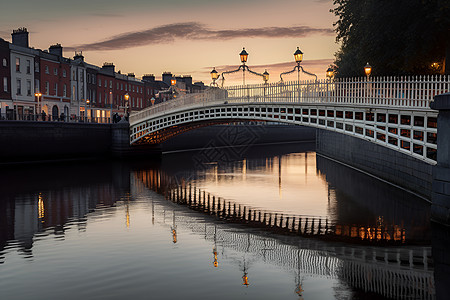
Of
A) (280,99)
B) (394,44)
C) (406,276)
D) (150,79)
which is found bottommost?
(406,276)

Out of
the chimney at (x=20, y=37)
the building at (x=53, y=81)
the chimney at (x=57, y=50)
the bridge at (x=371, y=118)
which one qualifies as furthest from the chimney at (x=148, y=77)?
the bridge at (x=371, y=118)

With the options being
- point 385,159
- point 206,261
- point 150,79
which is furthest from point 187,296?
point 150,79

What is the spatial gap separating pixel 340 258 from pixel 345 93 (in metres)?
10.0

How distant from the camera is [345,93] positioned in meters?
18.5

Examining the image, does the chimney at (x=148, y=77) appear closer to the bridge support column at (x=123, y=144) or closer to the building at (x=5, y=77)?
the building at (x=5, y=77)

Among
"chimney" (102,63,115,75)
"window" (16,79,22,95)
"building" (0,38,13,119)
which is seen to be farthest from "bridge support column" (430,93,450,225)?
"chimney" (102,63,115,75)

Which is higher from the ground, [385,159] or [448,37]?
[448,37]

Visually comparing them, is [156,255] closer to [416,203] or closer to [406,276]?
[406,276]

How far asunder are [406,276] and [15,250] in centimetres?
774

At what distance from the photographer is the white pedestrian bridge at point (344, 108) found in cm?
1448

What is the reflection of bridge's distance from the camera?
26.8ft

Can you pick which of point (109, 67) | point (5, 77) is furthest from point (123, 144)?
point (109, 67)

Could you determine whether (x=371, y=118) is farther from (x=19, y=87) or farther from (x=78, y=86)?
(x=78, y=86)

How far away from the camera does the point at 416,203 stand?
1574 centimetres
